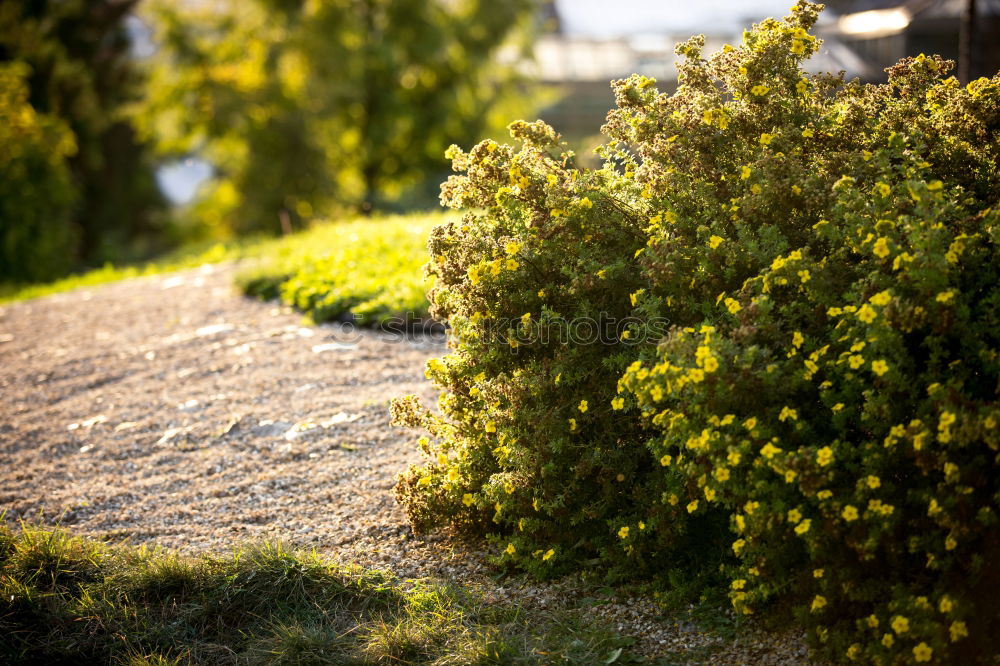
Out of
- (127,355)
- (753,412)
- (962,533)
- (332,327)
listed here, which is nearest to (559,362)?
(753,412)

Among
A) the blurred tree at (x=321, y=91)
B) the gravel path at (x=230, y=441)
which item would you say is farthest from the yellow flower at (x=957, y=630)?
the blurred tree at (x=321, y=91)

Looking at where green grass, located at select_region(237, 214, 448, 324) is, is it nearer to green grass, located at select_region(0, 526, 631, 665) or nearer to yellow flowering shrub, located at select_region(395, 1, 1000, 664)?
yellow flowering shrub, located at select_region(395, 1, 1000, 664)

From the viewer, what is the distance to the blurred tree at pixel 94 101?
16594 millimetres

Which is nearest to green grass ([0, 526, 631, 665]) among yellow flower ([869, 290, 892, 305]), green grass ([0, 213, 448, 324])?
yellow flower ([869, 290, 892, 305])

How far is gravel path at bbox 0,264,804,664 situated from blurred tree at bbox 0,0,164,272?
35.3 feet

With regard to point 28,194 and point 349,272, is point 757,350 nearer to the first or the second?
point 349,272

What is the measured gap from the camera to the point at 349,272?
23.7ft

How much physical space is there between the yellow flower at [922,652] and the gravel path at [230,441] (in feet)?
1.60

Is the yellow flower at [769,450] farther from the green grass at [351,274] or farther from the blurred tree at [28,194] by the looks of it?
the blurred tree at [28,194]

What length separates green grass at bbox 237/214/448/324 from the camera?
21.0 feet

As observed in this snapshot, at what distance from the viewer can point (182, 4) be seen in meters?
16.3

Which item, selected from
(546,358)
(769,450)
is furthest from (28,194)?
(769,450)

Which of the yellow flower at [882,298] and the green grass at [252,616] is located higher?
the yellow flower at [882,298]

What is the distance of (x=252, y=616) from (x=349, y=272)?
4.45m
